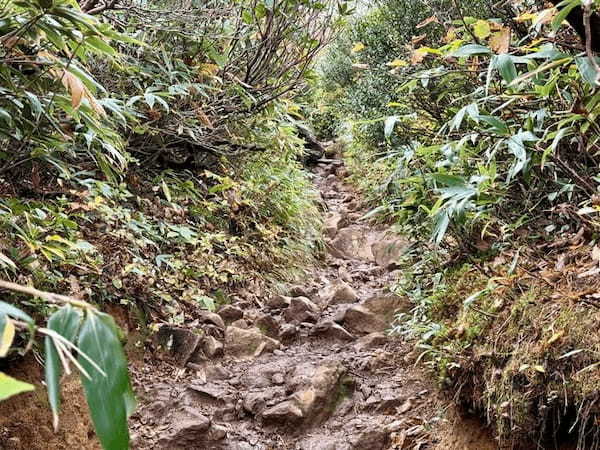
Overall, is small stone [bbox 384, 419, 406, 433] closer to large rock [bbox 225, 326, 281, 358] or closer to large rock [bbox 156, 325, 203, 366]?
large rock [bbox 225, 326, 281, 358]

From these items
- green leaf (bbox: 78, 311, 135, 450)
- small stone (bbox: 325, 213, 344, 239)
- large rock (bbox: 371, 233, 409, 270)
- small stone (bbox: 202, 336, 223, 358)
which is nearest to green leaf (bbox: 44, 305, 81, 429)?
green leaf (bbox: 78, 311, 135, 450)

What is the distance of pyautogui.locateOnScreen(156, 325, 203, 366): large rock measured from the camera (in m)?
2.84

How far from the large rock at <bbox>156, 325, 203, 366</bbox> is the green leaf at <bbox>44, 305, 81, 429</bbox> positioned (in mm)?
2405

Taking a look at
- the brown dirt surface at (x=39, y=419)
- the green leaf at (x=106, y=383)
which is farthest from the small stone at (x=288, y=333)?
the green leaf at (x=106, y=383)

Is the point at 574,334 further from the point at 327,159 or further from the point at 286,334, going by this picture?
the point at 327,159

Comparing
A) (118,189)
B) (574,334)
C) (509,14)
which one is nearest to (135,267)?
(118,189)

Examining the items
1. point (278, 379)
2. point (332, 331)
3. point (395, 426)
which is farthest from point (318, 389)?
point (332, 331)

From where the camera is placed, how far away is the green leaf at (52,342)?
51 cm

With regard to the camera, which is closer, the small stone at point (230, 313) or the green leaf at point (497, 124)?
the green leaf at point (497, 124)

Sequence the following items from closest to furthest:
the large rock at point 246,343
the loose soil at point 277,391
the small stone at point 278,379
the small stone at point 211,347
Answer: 1. the loose soil at point 277,391
2. the small stone at point 278,379
3. the small stone at point 211,347
4. the large rock at point 246,343

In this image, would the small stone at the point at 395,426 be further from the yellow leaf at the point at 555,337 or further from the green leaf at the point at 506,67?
the green leaf at the point at 506,67

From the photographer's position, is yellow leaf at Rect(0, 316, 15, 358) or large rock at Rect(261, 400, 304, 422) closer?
yellow leaf at Rect(0, 316, 15, 358)

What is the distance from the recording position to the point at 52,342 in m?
0.53

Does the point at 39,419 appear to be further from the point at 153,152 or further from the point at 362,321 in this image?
the point at 153,152
